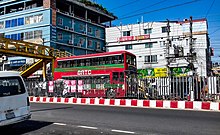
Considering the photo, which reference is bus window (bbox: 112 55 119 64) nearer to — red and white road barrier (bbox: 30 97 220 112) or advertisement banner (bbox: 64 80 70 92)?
advertisement banner (bbox: 64 80 70 92)

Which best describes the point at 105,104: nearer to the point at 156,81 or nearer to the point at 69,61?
the point at 156,81

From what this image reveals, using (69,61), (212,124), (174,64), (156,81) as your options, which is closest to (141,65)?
(174,64)

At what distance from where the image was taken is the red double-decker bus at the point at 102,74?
18781mm

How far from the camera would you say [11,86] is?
7402mm

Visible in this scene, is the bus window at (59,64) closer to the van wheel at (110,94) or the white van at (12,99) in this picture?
the van wheel at (110,94)

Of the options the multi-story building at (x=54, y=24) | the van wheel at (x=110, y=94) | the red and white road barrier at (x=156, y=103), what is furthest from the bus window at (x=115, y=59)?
the multi-story building at (x=54, y=24)

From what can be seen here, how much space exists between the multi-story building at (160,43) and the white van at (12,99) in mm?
32877

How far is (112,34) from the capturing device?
52938mm

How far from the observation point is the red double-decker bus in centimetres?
1878

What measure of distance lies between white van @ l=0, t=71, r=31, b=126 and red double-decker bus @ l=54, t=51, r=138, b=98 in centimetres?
1113

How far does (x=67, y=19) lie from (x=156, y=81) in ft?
116

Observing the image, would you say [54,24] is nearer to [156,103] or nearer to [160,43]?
[160,43]

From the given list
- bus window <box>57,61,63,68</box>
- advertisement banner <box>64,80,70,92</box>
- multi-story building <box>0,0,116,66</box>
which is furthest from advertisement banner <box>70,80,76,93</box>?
multi-story building <box>0,0,116,66</box>

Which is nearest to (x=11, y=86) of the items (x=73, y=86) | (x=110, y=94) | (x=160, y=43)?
(x=110, y=94)
